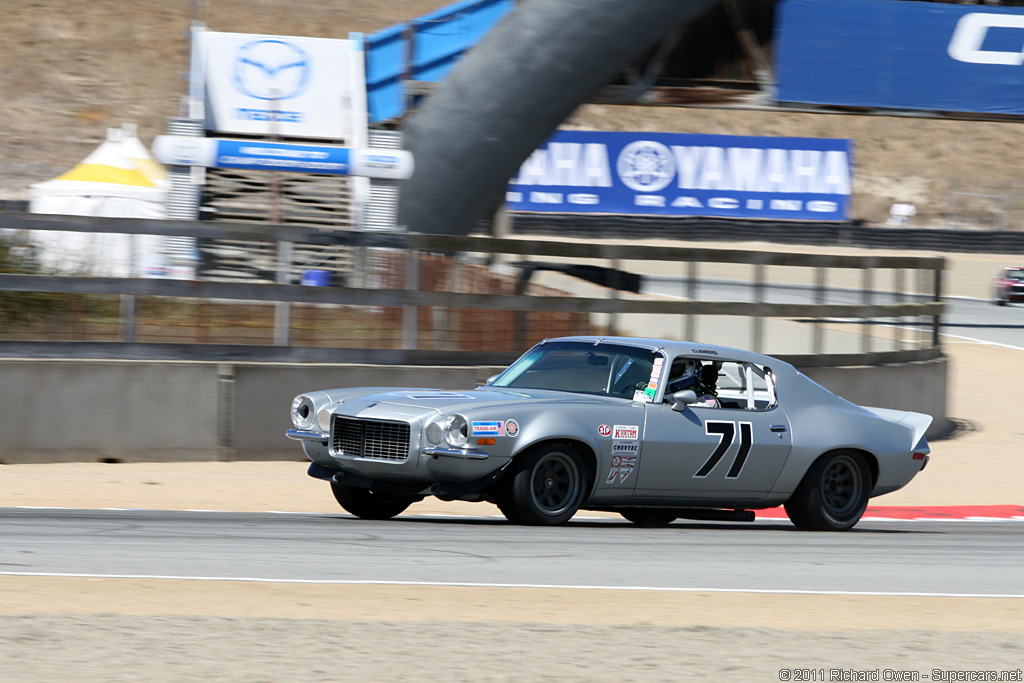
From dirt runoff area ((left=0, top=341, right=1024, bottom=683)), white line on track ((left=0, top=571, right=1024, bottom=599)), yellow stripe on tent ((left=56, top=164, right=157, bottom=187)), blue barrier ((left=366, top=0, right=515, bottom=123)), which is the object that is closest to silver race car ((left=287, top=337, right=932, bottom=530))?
white line on track ((left=0, top=571, right=1024, bottom=599))

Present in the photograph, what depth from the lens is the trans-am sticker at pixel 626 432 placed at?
9.01 metres

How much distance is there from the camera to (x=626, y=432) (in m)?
9.07

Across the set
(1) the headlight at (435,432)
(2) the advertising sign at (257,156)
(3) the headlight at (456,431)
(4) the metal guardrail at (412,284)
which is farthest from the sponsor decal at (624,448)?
(2) the advertising sign at (257,156)

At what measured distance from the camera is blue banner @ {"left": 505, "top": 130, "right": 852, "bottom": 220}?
45031 mm

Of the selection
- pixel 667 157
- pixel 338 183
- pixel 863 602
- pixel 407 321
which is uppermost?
pixel 667 157

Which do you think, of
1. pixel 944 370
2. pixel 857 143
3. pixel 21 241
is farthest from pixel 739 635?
pixel 857 143

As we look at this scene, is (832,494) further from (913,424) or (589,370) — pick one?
(589,370)

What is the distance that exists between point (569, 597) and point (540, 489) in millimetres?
2110

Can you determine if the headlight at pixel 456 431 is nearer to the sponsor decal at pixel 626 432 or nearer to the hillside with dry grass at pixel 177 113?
the sponsor decal at pixel 626 432

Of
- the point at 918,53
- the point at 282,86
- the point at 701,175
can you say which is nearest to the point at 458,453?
the point at 282,86

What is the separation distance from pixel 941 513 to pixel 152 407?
6880 mm

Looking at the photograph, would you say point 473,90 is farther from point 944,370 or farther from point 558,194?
point 558,194

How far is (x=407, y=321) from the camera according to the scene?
535 inches

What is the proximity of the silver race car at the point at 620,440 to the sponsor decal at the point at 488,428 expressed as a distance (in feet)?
0.04
